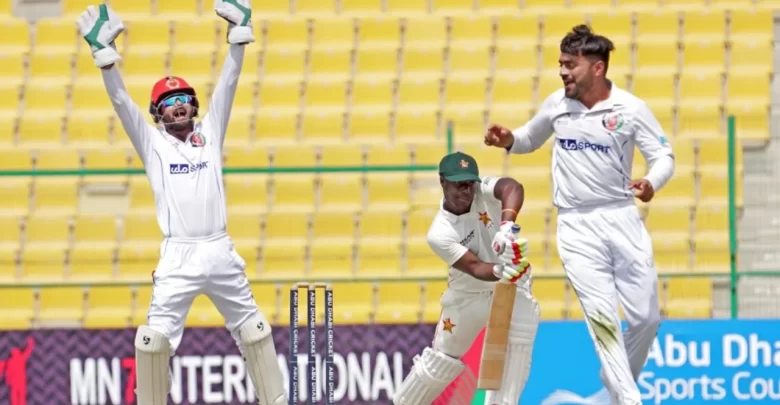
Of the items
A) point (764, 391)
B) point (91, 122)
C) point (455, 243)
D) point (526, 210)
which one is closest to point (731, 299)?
point (764, 391)

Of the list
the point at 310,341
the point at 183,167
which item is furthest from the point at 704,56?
the point at 183,167

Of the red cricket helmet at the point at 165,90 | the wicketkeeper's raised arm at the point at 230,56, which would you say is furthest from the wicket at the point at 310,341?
the red cricket helmet at the point at 165,90

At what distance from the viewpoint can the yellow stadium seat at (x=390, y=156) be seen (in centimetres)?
1085

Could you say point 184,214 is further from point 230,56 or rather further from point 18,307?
point 18,307

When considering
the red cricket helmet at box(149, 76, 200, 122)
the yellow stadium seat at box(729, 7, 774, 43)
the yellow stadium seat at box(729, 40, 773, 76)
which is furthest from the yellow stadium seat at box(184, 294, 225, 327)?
the yellow stadium seat at box(729, 7, 774, 43)

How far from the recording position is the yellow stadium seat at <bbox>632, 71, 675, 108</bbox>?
11703mm

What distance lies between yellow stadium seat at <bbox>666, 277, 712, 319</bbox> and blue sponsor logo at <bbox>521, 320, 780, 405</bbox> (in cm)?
68

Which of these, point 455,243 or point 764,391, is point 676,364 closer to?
point 764,391

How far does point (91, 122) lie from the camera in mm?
11859

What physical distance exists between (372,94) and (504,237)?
5.55m

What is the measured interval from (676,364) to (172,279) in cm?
372

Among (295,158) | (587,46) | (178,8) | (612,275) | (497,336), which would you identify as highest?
(178,8)

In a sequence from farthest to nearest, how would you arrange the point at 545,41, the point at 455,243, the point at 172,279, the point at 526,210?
the point at 545,41 < the point at 526,210 < the point at 455,243 < the point at 172,279

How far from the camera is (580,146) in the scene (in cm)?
653
